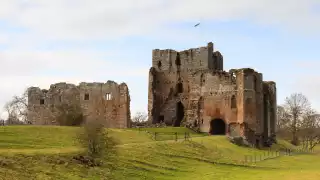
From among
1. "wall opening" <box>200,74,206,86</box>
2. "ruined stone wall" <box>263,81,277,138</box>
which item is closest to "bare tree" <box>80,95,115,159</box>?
"wall opening" <box>200,74,206,86</box>

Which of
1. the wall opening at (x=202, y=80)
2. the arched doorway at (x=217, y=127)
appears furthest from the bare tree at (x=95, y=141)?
the wall opening at (x=202, y=80)

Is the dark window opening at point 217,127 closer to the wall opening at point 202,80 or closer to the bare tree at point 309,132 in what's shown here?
the wall opening at point 202,80

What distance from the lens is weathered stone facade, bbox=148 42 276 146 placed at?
72688 millimetres

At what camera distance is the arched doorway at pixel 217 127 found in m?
76.4

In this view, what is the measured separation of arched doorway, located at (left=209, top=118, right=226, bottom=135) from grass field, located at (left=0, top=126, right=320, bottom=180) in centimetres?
2069

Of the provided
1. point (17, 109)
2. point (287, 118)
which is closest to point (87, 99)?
point (17, 109)

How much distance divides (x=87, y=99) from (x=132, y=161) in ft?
121

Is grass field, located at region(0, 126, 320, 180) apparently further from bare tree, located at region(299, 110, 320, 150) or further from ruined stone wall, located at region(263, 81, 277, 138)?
bare tree, located at region(299, 110, 320, 150)

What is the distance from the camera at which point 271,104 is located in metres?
81.9

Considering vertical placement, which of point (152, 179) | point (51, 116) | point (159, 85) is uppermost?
point (159, 85)

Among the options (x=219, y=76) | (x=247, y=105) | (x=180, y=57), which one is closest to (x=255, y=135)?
(x=247, y=105)

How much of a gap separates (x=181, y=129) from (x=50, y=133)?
31882 millimetres

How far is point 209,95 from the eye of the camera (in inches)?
3012

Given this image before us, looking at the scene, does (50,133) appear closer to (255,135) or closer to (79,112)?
(79,112)
